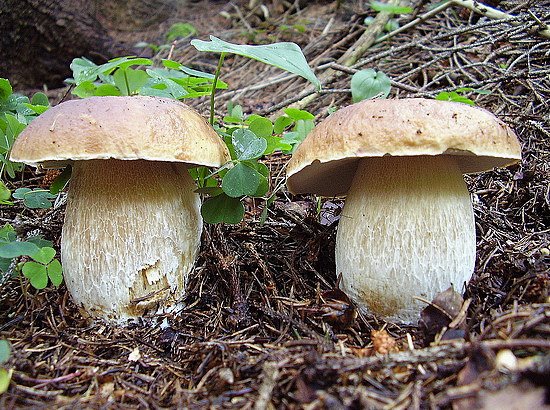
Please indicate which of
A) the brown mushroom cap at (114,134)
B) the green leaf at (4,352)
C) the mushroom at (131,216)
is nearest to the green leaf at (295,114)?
the mushroom at (131,216)

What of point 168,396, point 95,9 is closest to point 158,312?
point 168,396

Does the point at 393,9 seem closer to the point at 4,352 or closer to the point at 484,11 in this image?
the point at 484,11

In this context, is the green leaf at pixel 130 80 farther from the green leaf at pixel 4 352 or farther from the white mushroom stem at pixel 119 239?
the green leaf at pixel 4 352

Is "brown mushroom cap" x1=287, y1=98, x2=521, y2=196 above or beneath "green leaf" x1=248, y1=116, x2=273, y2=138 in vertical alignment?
above

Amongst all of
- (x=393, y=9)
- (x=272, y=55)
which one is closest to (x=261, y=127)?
(x=272, y=55)

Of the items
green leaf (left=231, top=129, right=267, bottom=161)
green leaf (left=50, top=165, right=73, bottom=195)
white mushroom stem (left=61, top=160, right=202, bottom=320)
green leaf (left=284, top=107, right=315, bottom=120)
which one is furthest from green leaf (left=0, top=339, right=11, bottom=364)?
green leaf (left=284, top=107, right=315, bottom=120)

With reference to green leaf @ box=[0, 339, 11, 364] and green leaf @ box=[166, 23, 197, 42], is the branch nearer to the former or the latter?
green leaf @ box=[166, 23, 197, 42]

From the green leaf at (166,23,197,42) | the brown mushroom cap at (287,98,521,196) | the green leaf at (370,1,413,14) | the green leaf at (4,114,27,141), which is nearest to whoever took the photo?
the brown mushroom cap at (287,98,521,196)
